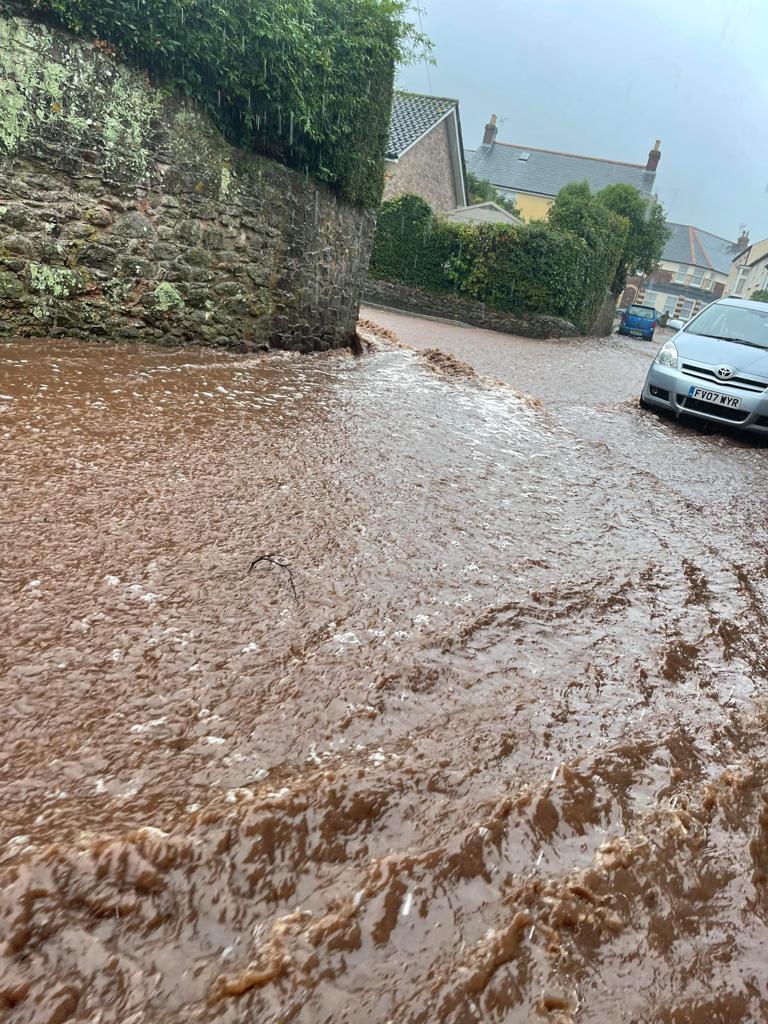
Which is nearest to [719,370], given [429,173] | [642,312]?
[429,173]

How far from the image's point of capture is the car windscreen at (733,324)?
8102 millimetres

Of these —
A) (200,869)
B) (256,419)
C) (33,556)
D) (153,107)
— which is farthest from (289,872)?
(153,107)

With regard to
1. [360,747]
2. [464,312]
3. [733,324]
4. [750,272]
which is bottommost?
[360,747]

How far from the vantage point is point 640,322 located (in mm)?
30719

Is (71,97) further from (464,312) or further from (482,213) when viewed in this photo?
(482,213)

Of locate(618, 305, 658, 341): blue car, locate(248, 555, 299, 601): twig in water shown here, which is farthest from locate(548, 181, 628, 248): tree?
locate(248, 555, 299, 601): twig in water

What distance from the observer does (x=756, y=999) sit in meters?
1.45

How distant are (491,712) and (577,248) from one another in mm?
22239

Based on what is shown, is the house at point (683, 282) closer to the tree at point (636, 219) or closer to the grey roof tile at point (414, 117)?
the tree at point (636, 219)

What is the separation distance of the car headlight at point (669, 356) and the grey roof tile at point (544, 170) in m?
44.7

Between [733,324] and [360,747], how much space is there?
8.53m

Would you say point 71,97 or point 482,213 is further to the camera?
point 482,213

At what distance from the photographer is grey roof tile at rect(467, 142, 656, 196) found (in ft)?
158

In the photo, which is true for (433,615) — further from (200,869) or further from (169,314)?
(169,314)
